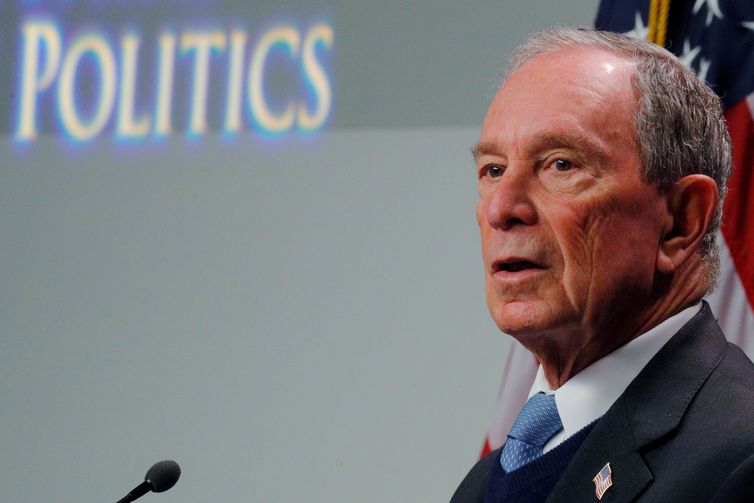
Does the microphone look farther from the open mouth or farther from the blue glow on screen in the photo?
the blue glow on screen

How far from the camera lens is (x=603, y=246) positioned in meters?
1.38

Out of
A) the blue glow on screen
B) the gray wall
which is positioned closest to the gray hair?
the gray wall

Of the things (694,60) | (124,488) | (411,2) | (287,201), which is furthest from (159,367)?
(694,60)

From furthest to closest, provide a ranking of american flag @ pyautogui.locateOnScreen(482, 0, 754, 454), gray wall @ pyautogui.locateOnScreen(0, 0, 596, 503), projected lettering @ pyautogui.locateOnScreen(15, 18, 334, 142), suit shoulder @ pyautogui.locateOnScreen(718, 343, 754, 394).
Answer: projected lettering @ pyautogui.locateOnScreen(15, 18, 334, 142) → gray wall @ pyautogui.locateOnScreen(0, 0, 596, 503) → american flag @ pyautogui.locateOnScreen(482, 0, 754, 454) → suit shoulder @ pyautogui.locateOnScreen(718, 343, 754, 394)

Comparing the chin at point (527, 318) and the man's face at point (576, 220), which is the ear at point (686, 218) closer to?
the man's face at point (576, 220)

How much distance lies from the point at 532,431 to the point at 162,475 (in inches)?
20.3

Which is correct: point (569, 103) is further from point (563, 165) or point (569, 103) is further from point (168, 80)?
point (168, 80)

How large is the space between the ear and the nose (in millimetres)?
156

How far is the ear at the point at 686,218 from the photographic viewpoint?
1402 mm

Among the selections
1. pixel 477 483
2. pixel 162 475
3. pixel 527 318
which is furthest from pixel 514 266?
pixel 162 475

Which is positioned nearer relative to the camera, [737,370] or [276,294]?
[737,370]

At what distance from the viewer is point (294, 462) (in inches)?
135

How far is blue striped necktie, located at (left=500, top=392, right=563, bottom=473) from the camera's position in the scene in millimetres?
1405

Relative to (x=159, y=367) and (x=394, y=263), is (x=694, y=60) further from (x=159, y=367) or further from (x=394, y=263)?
(x=159, y=367)
